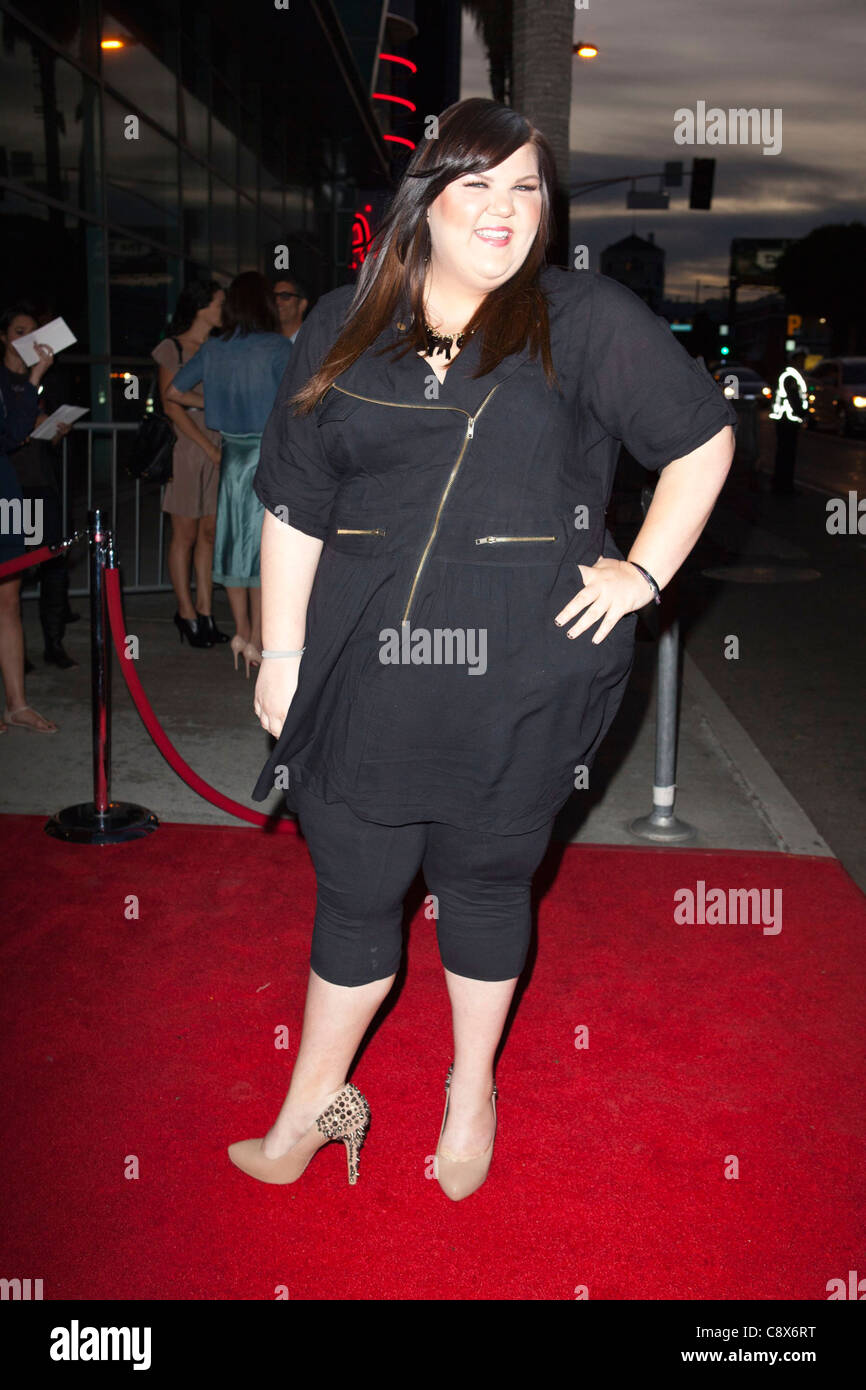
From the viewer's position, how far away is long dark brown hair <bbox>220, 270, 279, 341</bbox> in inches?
248

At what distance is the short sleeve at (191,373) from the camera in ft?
21.4

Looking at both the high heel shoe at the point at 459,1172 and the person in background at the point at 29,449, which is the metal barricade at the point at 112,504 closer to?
the person in background at the point at 29,449

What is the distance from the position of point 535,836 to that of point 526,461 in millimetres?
716

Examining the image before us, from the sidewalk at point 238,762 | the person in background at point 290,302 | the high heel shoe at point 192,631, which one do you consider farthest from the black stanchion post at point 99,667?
the person in background at point 290,302

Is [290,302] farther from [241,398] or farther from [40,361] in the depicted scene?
[40,361]

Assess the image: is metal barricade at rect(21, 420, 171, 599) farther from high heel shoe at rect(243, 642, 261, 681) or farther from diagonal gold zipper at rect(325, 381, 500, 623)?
diagonal gold zipper at rect(325, 381, 500, 623)

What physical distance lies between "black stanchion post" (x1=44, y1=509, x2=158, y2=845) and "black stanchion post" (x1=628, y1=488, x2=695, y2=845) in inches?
77.9

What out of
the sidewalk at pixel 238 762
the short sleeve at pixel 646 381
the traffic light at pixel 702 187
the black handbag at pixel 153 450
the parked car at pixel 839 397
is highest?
the traffic light at pixel 702 187

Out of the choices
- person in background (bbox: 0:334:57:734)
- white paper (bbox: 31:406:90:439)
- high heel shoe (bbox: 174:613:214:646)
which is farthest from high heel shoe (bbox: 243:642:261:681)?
white paper (bbox: 31:406:90:439)

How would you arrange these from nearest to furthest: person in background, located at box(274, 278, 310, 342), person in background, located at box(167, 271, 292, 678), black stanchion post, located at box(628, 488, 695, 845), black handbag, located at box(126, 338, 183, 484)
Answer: black stanchion post, located at box(628, 488, 695, 845) < person in background, located at box(167, 271, 292, 678) < black handbag, located at box(126, 338, 183, 484) < person in background, located at box(274, 278, 310, 342)

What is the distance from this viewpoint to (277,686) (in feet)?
7.72

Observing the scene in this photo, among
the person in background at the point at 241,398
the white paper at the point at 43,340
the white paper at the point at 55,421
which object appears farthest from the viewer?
the person in background at the point at 241,398

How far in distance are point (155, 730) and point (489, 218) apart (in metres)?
2.92

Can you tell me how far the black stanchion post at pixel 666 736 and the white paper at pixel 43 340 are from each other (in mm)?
3158
